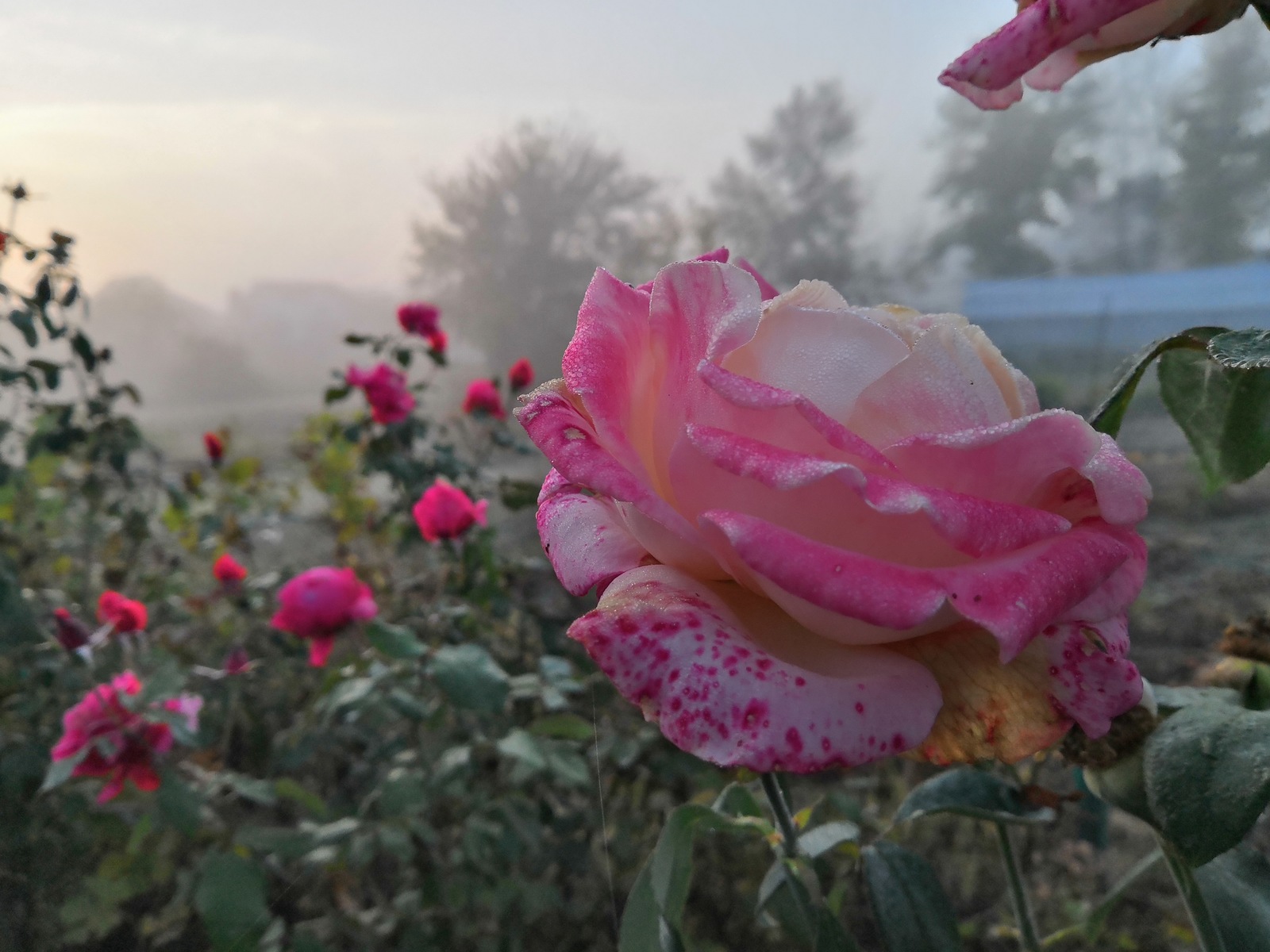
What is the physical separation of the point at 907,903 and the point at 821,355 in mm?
190

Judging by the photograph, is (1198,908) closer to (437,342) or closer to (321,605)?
(321,605)

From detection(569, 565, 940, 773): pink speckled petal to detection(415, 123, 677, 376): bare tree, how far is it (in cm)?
86

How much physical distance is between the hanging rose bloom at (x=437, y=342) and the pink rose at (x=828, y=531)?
799 mm

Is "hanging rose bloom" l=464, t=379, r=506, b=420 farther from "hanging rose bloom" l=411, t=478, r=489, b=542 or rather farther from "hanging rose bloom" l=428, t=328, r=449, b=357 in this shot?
"hanging rose bloom" l=411, t=478, r=489, b=542

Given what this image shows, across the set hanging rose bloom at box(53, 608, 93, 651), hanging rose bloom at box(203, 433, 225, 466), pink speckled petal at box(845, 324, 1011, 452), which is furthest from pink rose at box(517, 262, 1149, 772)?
hanging rose bloom at box(203, 433, 225, 466)

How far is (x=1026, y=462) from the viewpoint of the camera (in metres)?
0.14

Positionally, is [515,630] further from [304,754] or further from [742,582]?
[742,582]

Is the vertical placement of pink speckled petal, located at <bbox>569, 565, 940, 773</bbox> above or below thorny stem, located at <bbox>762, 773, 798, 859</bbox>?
above

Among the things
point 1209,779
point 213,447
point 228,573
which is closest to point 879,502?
point 1209,779

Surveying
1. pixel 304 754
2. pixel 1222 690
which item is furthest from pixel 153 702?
pixel 1222 690

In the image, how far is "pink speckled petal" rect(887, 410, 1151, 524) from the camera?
136 mm

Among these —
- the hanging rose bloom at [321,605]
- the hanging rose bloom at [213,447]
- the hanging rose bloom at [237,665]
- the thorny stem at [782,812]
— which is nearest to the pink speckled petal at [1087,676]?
the thorny stem at [782,812]

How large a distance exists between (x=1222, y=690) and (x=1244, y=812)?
3.7 inches

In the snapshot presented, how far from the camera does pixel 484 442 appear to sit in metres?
1.11
